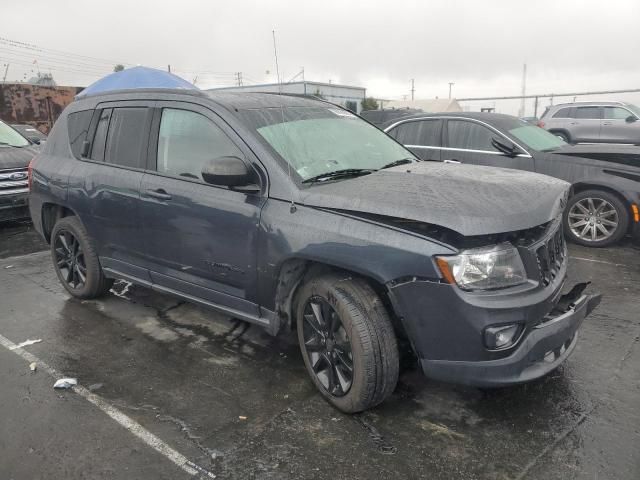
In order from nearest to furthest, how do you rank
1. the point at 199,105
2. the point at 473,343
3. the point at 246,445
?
the point at 473,343, the point at 246,445, the point at 199,105

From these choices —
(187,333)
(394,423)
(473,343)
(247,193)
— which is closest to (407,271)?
(473,343)

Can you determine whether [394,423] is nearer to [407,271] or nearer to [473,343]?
[473,343]

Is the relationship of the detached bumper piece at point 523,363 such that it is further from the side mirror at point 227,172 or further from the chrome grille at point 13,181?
the chrome grille at point 13,181

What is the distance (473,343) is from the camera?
8.16 ft

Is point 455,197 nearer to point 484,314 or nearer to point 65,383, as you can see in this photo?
point 484,314

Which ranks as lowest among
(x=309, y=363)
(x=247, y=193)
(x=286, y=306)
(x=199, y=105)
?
(x=309, y=363)

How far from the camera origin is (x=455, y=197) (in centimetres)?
271

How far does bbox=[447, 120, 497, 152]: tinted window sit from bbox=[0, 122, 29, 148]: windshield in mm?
6613

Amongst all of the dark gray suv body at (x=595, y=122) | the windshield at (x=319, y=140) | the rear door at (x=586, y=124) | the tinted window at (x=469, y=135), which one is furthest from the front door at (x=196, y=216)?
the rear door at (x=586, y=124)

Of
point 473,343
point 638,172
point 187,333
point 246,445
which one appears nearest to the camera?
point 473,343

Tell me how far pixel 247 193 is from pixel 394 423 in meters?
1.60

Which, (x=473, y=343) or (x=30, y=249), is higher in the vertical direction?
(x=473, y=343)

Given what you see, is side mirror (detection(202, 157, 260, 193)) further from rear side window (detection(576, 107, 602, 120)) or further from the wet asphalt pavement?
rear side window (detection(576, 107, 602, 120))

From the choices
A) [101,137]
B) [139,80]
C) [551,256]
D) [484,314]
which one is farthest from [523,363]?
[139,80]
